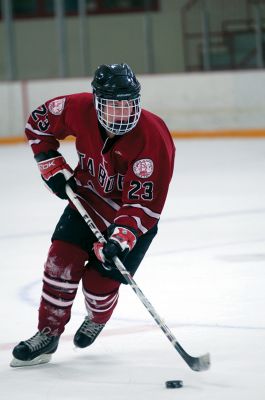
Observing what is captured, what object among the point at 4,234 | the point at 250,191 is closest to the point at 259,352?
the point at 4,234

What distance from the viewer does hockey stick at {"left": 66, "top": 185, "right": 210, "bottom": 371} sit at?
3309 mm

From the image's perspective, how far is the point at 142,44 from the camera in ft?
41.9

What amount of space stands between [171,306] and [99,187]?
92cm

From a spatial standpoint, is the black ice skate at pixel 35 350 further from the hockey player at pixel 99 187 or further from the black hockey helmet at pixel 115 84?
the black hockey helmet at pixel 115 84

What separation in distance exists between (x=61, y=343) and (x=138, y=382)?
636 millimetres

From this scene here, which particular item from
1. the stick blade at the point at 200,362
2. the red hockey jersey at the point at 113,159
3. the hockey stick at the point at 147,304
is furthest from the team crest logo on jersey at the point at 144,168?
the stick blade at the point at 200,362

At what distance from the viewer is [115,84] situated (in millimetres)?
3473

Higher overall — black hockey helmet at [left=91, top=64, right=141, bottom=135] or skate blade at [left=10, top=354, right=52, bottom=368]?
black hockey helmet at [left=91, top=64, right=141, bottom=135]

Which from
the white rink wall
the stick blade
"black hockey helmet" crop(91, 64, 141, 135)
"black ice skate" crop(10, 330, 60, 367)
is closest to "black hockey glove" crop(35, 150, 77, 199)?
"black hockey helmet" crop(91, 64, 141, 135)

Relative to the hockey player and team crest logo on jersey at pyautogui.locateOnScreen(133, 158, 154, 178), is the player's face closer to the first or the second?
the hockey player

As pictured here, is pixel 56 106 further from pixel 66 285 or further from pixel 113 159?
pixel 66 285

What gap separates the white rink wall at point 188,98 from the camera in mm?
11375

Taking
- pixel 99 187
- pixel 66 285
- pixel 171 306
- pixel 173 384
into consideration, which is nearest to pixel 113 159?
pixel 99 187

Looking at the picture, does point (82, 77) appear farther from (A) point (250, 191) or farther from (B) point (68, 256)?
(B) point (68, 256)
